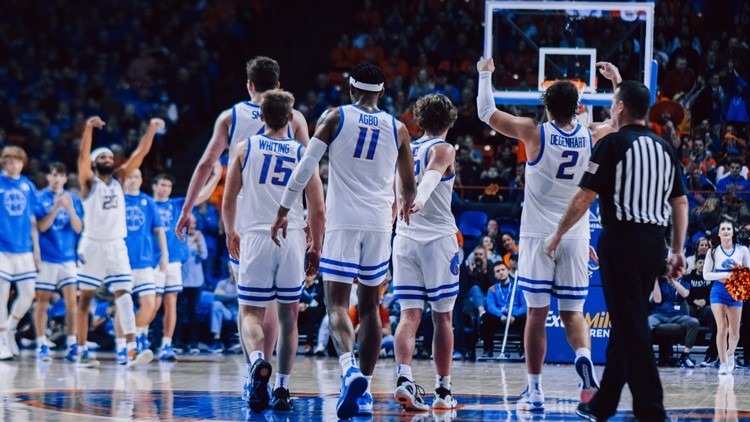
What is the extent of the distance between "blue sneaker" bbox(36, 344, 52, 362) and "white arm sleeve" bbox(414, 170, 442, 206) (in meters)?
7.85

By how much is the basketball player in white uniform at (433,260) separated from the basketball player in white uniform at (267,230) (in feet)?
2.47

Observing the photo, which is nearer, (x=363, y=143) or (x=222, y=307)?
(x=363, y=143)

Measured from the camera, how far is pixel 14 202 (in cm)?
1405

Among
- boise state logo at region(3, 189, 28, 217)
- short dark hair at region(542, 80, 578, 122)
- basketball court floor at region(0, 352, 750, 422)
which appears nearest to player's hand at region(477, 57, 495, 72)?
short dark hair at region(542, 80, 578, 122)

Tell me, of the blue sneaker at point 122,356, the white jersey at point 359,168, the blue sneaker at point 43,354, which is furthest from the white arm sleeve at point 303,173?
the blue sneaker at point 43,354

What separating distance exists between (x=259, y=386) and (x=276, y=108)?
2081mm

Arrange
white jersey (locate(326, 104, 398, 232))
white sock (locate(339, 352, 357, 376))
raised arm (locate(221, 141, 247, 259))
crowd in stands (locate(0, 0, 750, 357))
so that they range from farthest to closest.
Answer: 1. crowd in stands (locate(0, 0, 750, 357))
2. raised arm (locate(221, 141, 247, 259))
3. white jersey (locate(326, 104, 398, 232))
4. white sock (locate(339, 352, 357, 376))

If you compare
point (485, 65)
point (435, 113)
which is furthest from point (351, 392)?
point (485, 65)

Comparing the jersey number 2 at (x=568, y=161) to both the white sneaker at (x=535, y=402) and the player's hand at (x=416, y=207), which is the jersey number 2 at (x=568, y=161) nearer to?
the player's hand at (x=416, y=207)

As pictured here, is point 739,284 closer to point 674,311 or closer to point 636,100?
point 674,311

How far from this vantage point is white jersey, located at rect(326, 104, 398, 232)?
7.76m

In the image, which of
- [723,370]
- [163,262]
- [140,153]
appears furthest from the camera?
[163,262]

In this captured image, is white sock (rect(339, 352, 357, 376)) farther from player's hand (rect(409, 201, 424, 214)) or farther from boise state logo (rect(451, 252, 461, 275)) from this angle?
boise state logo (rect(451, 252, 461, 275))

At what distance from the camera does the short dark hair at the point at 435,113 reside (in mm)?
8320
